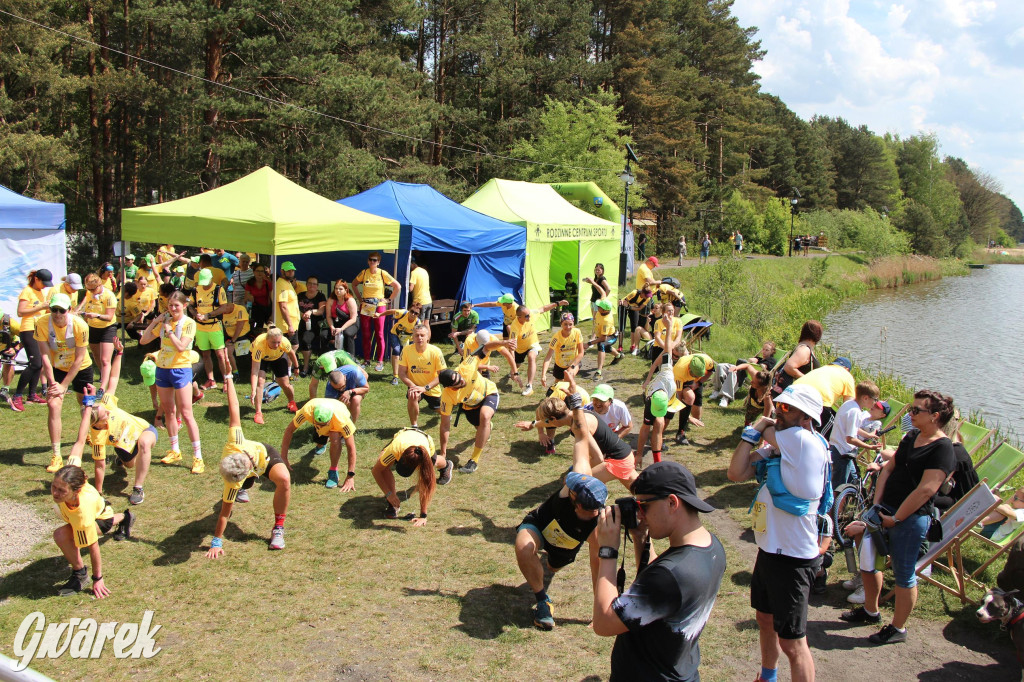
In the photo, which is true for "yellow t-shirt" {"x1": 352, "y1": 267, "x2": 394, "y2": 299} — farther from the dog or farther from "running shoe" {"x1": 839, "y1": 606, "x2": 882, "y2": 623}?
the dog

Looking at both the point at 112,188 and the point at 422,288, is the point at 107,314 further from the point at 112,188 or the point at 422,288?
the point at 112,188

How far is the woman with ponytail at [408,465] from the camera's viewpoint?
583 centimetres

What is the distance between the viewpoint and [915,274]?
40.3 m

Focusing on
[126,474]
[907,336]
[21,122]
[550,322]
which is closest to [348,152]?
[21,122]

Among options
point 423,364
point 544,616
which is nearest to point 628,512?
point 544,616

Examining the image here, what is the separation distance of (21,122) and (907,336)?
26.4 meters

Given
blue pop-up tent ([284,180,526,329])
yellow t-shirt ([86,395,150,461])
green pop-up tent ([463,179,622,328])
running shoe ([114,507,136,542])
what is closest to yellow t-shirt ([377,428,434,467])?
running shoe ([114,507,136,542])

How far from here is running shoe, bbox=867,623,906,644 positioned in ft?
15.3

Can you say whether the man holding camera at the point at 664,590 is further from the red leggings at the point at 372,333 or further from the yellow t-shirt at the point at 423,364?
the red leggings at the point at 372,333

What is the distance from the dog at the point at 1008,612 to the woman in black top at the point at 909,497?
0.39 m

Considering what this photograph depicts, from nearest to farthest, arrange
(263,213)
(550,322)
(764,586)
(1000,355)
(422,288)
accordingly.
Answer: (764,586)
(263,213)
(422,288)
(550,322)
(1000,355)

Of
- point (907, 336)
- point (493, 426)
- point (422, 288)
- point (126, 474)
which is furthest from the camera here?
point (907, 336)

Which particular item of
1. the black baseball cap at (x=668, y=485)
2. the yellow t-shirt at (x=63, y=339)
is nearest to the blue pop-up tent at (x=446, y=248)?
the yellow t-shirt at (x=63, y=339)

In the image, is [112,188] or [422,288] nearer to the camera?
[422,288]
